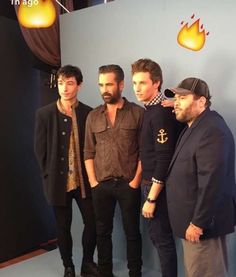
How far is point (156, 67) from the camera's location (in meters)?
2.21

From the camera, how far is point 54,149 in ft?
8.39

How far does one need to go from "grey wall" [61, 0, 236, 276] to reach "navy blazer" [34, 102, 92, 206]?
1.98 ft

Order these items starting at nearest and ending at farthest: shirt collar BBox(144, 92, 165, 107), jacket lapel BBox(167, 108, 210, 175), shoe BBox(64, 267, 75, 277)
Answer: jacket lapel BBox(167, 108, 210, 175)
shirt collar BBox(144, 92, 165, 107)
shoe BBox(64, 267, 75, 277)

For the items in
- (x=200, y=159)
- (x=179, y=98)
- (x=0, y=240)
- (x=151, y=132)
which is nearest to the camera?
(x=200, y=159)

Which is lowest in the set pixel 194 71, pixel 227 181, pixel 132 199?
pixel 132 199

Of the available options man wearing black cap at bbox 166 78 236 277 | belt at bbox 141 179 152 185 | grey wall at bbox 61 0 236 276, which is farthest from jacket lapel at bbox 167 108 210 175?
grey wall at bbox 61 0 236 276

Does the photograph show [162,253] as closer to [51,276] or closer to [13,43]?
[51,276]

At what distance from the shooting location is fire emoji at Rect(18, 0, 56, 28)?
125 inches

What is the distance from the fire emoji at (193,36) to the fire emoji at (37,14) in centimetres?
134

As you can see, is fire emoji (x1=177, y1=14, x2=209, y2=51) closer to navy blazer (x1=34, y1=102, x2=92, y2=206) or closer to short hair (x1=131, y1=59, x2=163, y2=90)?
short hair (x1=131, y1=59, x2=163, y2=90)

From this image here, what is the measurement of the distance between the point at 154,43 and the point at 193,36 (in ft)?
1.08

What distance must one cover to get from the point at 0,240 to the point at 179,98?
6.97 feet

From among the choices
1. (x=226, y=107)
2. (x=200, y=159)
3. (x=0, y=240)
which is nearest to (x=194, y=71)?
(x=226, y=107)

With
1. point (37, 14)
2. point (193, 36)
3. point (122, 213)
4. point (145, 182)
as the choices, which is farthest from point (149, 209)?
point (37, 14)
